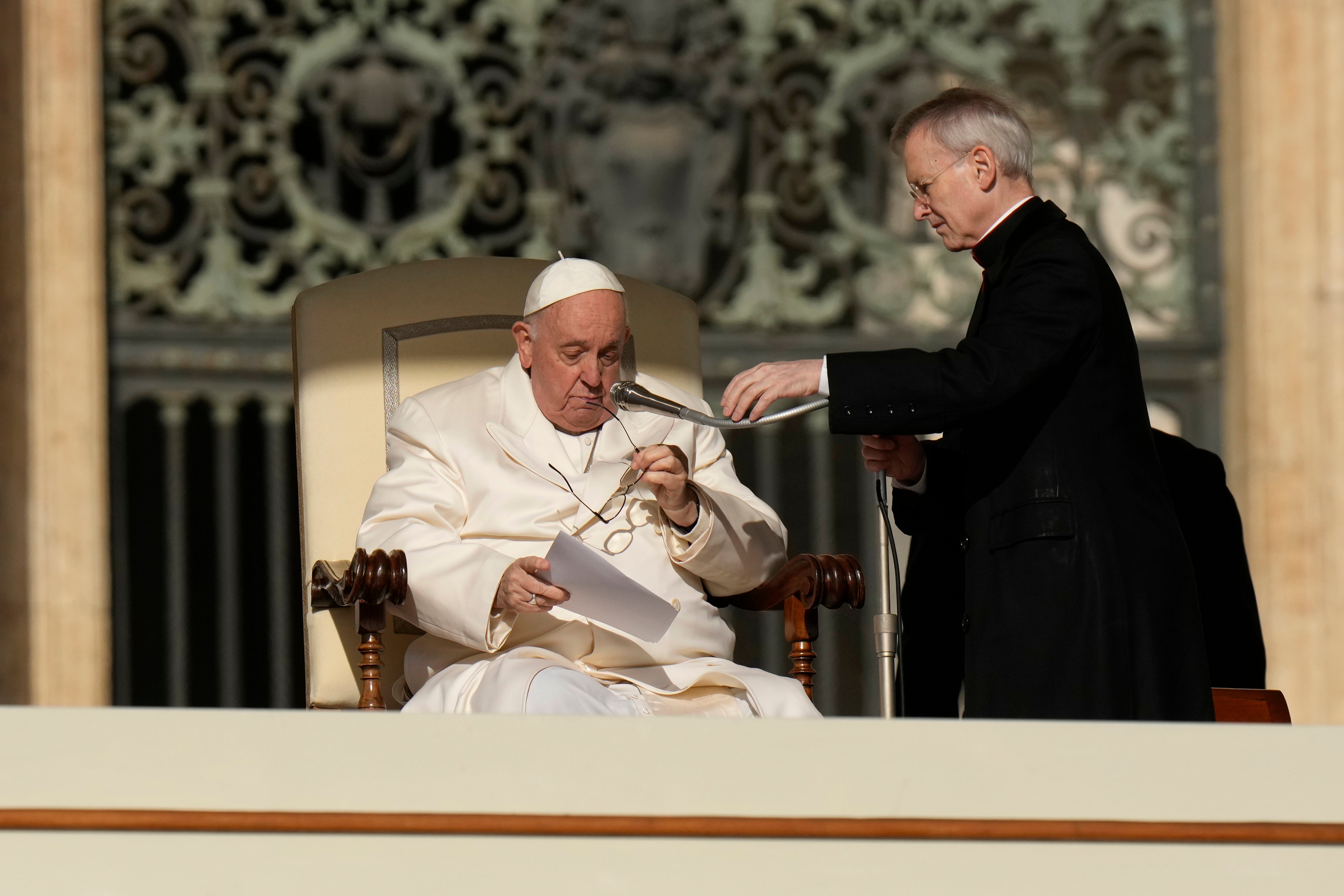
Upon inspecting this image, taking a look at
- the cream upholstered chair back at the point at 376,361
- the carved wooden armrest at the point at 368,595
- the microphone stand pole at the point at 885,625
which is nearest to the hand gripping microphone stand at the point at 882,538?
the microphone stand pole at the point at 885,625

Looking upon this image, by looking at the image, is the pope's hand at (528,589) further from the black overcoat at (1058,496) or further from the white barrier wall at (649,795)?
the white barrier wall at (649,795)

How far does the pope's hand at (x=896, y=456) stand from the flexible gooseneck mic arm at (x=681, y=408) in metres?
0.13

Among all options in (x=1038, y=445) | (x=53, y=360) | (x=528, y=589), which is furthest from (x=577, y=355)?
(x=53, y=360)

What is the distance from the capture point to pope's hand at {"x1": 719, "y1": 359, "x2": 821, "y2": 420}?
9.43ft

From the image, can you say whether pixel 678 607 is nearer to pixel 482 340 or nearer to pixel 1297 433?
pixel 482 340

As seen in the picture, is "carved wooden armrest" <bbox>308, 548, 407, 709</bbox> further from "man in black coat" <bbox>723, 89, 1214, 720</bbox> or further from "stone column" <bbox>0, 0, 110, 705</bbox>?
"stone column" <bbox>0, 0, 110, 705</bbox>

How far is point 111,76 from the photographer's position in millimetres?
5891

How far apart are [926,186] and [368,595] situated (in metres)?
1.17

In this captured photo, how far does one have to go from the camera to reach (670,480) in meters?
3.36

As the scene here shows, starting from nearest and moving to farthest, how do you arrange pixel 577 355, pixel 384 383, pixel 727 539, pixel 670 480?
pixel 670 480, pixel 727 539, pixel 577 355, pixel 384 383

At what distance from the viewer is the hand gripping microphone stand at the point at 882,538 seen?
9.48ft

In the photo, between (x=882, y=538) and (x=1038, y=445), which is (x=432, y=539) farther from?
(x=1038, y=445)

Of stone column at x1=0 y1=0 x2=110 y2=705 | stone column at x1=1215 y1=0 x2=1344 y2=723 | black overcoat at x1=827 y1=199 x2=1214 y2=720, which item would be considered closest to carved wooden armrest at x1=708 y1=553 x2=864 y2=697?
black overcoat at x1=827 y1=199 x2=1214 y2=720

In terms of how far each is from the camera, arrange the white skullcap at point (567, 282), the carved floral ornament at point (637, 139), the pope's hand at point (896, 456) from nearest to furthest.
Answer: the pope's hand at point (896, 456) < the white skullcap at point (567, 282) < the carved floral ornament at point (637, 139)
